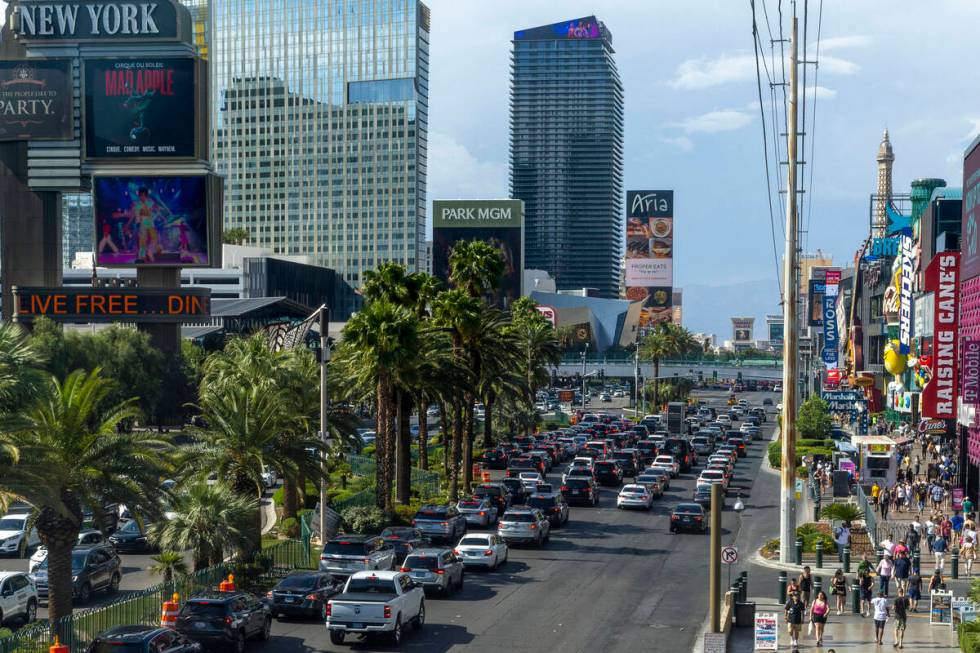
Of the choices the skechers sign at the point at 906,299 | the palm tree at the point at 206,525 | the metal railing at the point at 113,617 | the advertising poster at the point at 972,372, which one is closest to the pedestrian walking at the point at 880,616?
the metal railing at the point at 113,617

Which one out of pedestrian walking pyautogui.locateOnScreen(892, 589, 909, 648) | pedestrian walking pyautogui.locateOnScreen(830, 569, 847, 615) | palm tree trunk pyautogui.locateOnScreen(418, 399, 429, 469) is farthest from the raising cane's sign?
pedestrian walking pyautogui.locateOnScreen(892, 589, 909, 648)

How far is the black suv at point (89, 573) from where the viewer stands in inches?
1389

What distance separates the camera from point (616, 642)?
3038cm

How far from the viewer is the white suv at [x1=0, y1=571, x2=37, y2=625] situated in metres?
31.3

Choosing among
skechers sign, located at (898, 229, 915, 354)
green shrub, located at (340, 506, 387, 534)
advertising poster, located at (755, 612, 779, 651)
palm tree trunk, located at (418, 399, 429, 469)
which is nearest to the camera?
advertising poster, located at (755, 612, 779, 651)

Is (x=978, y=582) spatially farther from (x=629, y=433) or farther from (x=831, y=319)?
(x=831, y=319)

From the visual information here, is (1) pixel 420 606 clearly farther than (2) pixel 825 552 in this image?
No

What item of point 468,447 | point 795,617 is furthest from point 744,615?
point 468,447

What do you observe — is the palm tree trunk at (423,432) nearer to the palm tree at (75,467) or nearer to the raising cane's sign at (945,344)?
the raising cane's sign at (945,344)

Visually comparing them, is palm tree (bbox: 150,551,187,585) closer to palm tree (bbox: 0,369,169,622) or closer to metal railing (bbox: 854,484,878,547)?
palm tree (bbox: 0,369,169,622)

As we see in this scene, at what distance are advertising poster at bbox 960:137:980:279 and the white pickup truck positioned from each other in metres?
33.1

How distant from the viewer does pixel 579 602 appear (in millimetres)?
35844

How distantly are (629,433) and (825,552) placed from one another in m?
54.2

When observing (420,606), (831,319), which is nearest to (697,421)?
(831,319)
